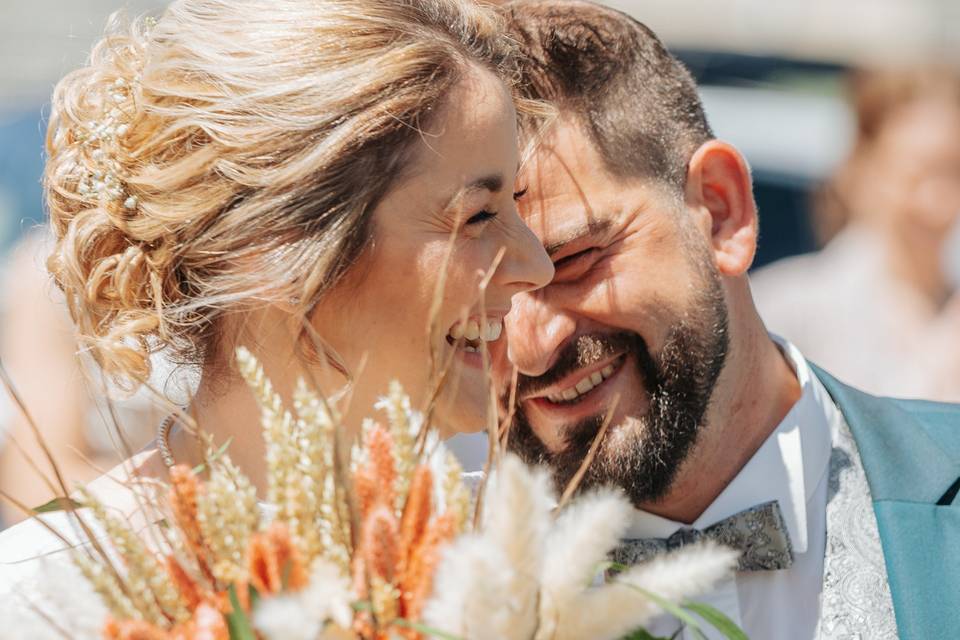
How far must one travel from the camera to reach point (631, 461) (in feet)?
8.16

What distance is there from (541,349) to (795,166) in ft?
16.4

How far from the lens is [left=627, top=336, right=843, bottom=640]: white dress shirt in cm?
242

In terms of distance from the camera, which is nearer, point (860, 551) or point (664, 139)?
point (860, 551)

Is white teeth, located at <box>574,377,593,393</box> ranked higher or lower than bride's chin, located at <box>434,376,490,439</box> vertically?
lower

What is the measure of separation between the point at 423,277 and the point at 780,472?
38.8 inches

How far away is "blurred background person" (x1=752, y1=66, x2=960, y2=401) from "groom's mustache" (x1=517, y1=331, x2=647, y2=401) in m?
2.48

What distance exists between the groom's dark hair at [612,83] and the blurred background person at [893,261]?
2.32 m

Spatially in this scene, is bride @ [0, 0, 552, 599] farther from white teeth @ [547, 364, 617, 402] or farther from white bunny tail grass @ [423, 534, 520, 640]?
white bunny tail grass @ [423, 534, 520, 640]

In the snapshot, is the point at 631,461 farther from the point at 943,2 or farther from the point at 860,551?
the point at 943,2

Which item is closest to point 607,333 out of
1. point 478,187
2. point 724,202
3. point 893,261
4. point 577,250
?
point 577,250

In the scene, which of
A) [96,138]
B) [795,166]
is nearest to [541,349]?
[96,138]

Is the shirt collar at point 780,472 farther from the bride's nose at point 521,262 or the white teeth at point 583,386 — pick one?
the bride's nose at point 521,262

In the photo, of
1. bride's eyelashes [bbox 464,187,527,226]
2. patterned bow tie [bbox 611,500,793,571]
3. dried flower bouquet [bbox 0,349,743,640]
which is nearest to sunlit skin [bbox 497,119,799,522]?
patterned bow tie [bbox 611,500,793,571]

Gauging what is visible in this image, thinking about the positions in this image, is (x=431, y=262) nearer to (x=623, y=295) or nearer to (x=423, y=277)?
(x=423, y=277)
